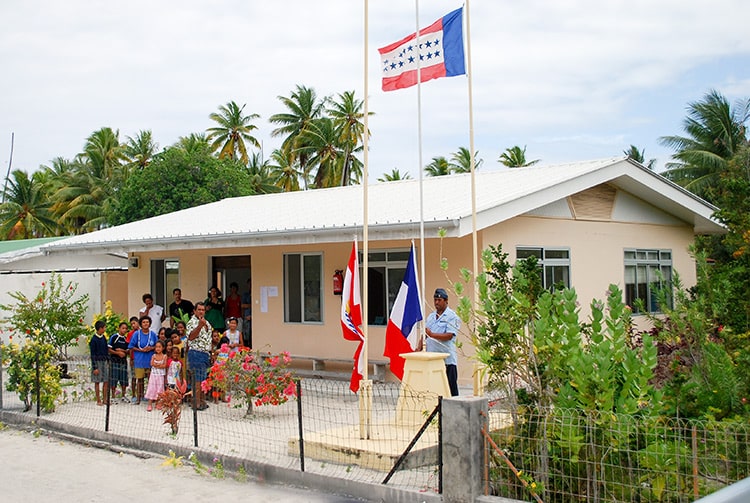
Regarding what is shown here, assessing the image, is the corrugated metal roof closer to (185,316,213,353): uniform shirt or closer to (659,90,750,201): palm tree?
(185,316,213,353): uniform shirt

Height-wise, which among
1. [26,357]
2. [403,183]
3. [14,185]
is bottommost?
[26,357]

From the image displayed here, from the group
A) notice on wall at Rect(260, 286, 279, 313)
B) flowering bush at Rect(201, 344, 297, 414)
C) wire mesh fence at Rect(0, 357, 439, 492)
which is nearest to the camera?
wire mesh fence at Rect(0, 357, 439, 492)

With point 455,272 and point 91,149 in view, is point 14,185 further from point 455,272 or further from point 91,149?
point 455,272

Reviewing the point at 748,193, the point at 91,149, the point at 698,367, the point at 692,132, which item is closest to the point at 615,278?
the point at 748,193

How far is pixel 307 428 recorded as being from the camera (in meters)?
10.1

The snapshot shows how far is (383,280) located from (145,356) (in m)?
4.24

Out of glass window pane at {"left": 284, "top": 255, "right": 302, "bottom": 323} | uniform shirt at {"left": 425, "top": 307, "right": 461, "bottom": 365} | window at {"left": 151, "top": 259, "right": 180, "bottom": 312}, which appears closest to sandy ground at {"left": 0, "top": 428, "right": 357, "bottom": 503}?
uniform shirt at {"left": 425, "top": 307, "right": 461, "bottom": 365}

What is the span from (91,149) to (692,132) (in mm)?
29571

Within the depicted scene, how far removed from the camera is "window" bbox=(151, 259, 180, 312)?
1823 cm

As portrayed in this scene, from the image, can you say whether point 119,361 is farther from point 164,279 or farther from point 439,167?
point 439,167

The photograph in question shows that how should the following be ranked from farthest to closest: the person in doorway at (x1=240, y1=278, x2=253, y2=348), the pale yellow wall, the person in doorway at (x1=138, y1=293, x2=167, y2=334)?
the person in doorway at (x1=240, y1=278, x2=253, y2=348), the person in doorway at (x1=138, y1=293, x2=167, y2=334), the pale yellow wall

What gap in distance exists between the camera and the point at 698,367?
23.5ft

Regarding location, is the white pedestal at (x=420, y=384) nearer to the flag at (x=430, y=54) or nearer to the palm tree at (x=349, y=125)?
the flag at (x=430, y=54)

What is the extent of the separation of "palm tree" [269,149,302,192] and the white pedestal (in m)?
35.4
